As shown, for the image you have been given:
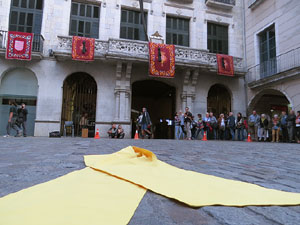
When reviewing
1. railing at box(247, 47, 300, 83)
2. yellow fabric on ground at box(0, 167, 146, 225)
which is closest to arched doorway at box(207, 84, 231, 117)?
railing at box(247, 47, 300, 83)

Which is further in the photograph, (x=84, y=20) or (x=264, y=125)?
(x=84, y=20)

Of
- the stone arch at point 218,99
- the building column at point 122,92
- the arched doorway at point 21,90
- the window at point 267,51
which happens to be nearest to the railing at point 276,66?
the window at point 267,51

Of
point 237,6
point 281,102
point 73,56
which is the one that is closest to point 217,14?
point 237,6

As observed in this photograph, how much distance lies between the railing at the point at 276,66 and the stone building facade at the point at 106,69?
2.33 feet

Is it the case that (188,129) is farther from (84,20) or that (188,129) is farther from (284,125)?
(84,20)

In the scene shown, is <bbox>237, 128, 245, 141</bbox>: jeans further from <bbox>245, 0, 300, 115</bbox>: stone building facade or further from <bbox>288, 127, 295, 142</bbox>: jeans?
<bbox>245, 0, 300, 115</bbox>: stone building facade

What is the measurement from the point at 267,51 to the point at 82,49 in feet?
37.6

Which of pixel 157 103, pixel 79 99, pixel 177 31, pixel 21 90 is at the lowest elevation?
pixel 79 99

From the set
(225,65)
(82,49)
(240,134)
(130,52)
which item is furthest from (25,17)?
(240,134)

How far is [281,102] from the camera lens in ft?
54.6

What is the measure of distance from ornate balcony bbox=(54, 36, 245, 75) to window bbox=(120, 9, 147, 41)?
5.32 ft

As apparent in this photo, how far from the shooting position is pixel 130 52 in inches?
508

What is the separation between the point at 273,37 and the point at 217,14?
161 inches

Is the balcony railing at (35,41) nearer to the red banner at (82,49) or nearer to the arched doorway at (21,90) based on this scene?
the arched doorway at (21,90)
